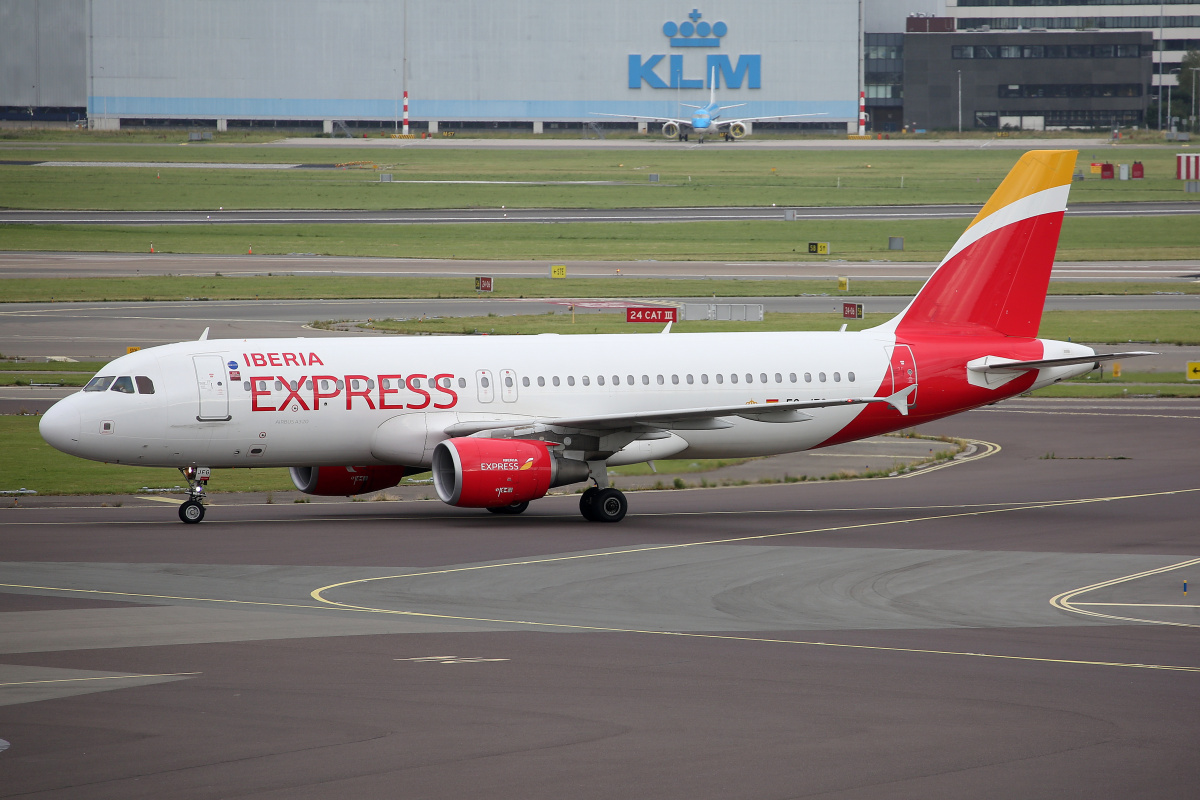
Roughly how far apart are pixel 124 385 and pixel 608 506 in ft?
37.7

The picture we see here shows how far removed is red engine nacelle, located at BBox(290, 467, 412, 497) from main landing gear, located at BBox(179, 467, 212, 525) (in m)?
2.48

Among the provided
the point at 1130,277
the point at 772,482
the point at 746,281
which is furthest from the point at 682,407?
the point at 1130,277

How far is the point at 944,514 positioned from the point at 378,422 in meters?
13.9

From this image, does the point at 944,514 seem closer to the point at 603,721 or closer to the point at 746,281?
the point at 603,721

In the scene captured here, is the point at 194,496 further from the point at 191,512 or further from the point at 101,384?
the point at 101,384

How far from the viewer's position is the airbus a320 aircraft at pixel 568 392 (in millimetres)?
32781

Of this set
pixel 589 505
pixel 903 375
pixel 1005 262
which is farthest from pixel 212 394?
pixel 1005 262

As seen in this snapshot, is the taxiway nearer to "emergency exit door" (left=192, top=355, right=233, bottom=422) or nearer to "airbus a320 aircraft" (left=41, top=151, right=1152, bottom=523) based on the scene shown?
"airbus a320 aircraft" (left=41, top=151, right=1152, bottom=523)

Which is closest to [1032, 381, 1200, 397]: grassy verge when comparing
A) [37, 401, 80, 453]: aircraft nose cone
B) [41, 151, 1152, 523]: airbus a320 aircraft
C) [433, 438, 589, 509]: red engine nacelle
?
[41, 151, 1152, 523]: airbus a320 aircraft

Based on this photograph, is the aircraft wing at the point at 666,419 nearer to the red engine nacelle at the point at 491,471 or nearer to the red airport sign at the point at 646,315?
the red engine nacelle at the point at 491,471

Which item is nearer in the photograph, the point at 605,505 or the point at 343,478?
the point at 605,505

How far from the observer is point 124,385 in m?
32.8

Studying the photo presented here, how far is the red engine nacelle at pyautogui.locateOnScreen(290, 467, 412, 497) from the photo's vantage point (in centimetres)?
3512

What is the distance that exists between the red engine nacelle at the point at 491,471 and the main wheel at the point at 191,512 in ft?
18.6
